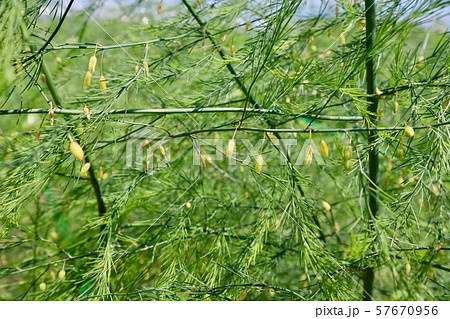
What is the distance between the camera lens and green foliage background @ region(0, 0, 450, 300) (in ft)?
2.17

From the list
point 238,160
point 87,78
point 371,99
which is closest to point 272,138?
point 238,160

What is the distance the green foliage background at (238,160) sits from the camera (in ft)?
2.17

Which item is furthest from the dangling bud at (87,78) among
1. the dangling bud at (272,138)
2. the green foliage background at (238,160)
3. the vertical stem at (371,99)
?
the vertical stem at (371,99)

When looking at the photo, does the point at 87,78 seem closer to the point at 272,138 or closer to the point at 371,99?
the point at 272,138

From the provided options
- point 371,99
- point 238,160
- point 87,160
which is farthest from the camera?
point 87,160

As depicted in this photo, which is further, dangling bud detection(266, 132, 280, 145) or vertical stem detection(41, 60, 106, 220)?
vertical stem detection(41, 60, 106, 220)

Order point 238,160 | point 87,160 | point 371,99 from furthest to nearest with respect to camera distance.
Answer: point 87,160
point 371,99
point 238,160

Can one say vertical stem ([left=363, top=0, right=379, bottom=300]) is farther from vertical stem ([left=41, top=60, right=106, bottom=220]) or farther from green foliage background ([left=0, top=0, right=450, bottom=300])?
vertical stem ([left=41, top=60, right=106, bottom=220])

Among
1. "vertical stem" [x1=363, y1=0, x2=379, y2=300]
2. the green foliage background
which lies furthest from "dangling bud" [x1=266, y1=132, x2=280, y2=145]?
"vertical stem" [x1=363, y1=0, x2=379, y2=300]

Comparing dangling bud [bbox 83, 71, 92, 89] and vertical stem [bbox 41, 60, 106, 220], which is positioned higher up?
dangling bud [bbox 83, 71, 92, 89]

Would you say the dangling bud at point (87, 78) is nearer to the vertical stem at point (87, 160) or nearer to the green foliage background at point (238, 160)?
the green foliage background at point (238, 160)

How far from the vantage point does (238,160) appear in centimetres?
70
